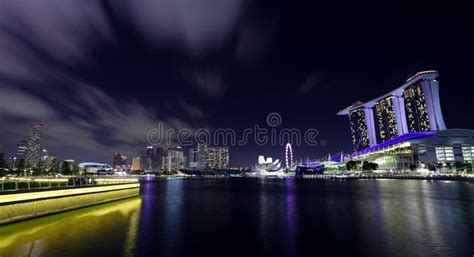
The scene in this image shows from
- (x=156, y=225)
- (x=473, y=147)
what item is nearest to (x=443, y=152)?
(x=473, y=147)

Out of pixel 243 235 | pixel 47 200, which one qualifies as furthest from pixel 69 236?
pixel 243 235

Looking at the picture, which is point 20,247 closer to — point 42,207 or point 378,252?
point 42,207

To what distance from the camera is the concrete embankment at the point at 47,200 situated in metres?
25.2

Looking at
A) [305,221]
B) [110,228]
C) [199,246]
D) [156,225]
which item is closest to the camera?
[199,246]

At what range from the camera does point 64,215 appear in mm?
31344

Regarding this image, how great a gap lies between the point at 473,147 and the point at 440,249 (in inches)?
8848

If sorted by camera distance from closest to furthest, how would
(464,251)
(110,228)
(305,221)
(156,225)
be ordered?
(464,251)
(110,228)
(156,225)
(305,221)

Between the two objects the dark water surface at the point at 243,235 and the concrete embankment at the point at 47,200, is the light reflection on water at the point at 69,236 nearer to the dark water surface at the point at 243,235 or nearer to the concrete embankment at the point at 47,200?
the dark water surface at the point at 243,235

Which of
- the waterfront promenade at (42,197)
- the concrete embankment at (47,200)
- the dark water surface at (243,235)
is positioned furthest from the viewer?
the waterfront promenade at (42,197)

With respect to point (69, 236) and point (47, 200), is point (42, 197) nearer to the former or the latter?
point (47, 200)

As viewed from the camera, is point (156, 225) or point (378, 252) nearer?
point (378, 252)

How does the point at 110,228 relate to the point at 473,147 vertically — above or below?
below

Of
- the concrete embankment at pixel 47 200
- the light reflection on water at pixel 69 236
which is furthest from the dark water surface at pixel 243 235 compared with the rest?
the concrete embankment at pixel 47 200

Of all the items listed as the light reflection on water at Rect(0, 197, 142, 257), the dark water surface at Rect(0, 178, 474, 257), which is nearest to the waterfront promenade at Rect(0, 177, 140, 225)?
the light reflection on water at Rect(0, 197, 142, 257)
